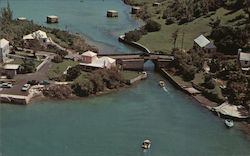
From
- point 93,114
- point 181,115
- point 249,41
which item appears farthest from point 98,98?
point 249,41

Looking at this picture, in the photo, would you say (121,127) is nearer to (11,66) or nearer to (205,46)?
(11,66)

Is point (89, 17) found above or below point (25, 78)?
above

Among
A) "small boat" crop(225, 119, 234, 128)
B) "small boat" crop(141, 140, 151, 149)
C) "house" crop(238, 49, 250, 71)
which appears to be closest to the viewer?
"small boat" crop(141, 140, 151, 149)

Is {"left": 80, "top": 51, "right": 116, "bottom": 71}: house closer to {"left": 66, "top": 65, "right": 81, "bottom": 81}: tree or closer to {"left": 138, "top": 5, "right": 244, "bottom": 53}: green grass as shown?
{"left": 66, "top": 65, "right": 81, "bottom": 81}: tree

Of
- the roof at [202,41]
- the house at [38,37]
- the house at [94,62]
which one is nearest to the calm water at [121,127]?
the house at [94,62]

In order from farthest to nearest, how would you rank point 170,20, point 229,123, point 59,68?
1. point 170,20
2. point 59,68
3. point 229,123

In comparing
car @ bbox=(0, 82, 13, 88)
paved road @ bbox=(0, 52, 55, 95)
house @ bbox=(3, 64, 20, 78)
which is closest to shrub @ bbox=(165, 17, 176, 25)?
paved road @ bbox=(0, 52, 55, 95)

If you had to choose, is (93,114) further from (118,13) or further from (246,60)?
(118,13)

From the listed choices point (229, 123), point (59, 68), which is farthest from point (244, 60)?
point (59, 68)
